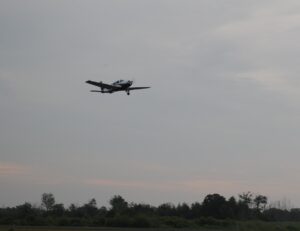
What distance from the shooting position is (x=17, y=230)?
54438mm

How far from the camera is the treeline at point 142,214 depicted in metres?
80.1

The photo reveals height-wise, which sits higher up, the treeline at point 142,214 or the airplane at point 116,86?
the airplane at point 116,86

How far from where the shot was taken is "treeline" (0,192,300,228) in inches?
3152

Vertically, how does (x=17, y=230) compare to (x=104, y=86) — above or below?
below

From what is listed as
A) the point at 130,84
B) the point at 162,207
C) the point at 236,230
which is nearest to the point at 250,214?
the point at 162,207

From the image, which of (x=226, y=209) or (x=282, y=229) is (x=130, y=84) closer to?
(x=282, y=229)

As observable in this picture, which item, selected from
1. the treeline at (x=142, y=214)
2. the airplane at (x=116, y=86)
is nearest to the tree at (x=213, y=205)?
the treeline at (x=142, y=214)

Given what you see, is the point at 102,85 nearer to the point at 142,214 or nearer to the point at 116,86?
the point at 116,86

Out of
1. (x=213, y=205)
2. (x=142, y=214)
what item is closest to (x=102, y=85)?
(x=142, y=214)

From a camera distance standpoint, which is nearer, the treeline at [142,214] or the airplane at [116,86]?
the airplane at [116,86]

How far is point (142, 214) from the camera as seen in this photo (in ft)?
282

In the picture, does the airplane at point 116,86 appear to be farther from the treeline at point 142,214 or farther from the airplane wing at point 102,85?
the treeline at point 142,214

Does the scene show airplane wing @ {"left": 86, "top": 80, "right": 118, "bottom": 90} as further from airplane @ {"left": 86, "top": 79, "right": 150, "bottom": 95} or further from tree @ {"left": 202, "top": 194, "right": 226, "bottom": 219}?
tree @ {"left": 202, "top": 194, "right": 226, "bottom": 219}

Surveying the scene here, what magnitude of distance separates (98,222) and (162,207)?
49.6 m
